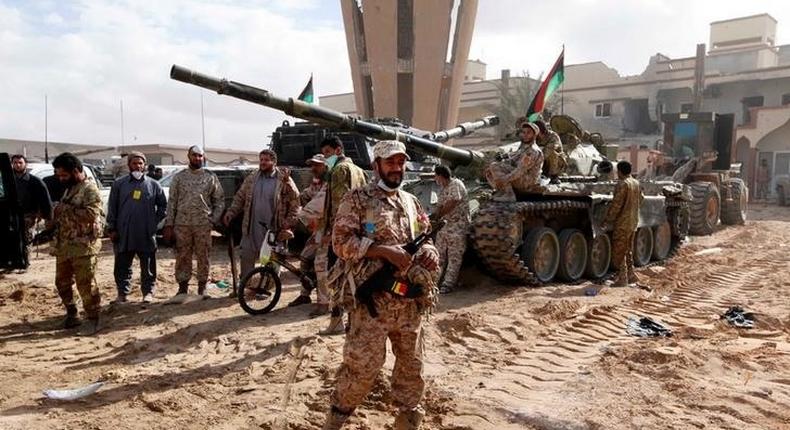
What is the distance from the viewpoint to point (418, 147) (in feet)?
28.1

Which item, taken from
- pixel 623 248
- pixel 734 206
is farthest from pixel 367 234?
pixel 734 206

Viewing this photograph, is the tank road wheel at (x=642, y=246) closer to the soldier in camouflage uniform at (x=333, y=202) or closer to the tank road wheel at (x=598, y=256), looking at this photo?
the tank road wheel at (x=598, y=256)

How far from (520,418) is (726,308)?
431cm

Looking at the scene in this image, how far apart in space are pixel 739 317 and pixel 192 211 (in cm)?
571

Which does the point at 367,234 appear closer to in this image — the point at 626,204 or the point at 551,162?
the point at 626,204

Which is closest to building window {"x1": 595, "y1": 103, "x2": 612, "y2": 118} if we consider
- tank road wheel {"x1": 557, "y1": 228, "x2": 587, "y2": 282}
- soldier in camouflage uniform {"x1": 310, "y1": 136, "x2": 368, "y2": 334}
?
tank road wheel {"x1": 557, "y1": 228, "x2": 587, "y2": 282}

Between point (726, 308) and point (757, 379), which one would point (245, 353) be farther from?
point (726, 308)

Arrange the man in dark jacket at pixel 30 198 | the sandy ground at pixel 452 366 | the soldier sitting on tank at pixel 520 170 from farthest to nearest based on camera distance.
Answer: the soldier sitting on tank at pixel 520 170 < the man in dark jacket at pixel 30 198 < the sandy ground at pixel 452 366

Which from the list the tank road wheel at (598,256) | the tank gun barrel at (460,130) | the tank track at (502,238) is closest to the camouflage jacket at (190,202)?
the tank track at (502,238)

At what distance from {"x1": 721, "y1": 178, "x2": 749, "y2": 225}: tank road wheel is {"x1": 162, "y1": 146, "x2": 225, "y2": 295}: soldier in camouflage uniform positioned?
50.4 ft

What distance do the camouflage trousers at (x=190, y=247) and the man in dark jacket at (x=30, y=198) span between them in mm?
1317

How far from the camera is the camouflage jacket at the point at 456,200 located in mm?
7416

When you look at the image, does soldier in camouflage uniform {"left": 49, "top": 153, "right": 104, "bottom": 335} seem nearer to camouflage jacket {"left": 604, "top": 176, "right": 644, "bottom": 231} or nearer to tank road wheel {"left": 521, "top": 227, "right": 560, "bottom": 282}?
tank road wheel {"left": 521, "top": 227, "right": 560, "bottom": 282}

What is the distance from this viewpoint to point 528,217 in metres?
8.39
